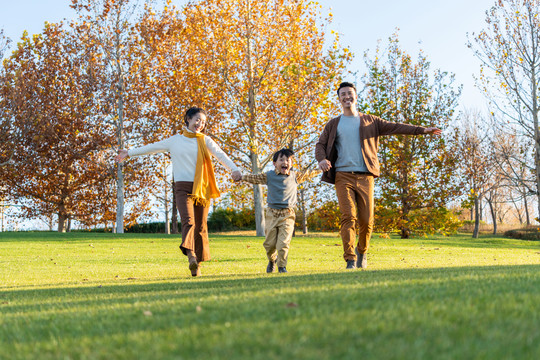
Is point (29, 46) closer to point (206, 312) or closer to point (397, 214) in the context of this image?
point (397, 214)

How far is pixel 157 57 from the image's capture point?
86.6 ft

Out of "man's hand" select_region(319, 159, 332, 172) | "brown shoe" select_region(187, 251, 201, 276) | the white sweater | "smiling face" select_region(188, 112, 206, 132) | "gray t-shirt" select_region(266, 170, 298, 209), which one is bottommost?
"brown shoe" select_region(187, 251, 201, 276)

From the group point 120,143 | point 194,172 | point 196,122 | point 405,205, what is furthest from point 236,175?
point 120,143

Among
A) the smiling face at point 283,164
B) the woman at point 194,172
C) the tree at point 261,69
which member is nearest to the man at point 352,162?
the smiling face at point 283,164

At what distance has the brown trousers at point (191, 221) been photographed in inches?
293

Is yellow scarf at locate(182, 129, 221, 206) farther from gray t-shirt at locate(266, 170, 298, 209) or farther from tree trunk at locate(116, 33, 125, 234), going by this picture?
tree trunk at locate(116, 33, 125, 234)

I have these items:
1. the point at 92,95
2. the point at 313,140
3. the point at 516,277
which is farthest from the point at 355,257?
the point at 92,95

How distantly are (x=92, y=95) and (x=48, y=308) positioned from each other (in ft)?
85.9

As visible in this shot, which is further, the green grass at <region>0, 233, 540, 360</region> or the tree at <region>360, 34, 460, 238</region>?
the tree at <region>360, 34, 460, 238</region>

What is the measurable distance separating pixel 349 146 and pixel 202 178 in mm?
2310

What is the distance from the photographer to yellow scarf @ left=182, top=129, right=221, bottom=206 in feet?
25.2

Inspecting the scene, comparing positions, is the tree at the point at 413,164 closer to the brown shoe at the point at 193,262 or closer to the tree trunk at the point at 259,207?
the tree trunk at the point at 259,207

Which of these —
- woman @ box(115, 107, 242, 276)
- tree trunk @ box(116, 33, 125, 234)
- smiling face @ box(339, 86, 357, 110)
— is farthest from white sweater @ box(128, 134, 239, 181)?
tree trunk @ box(116, 33, 125, 234)

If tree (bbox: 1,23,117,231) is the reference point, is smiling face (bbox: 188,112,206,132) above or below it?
below
